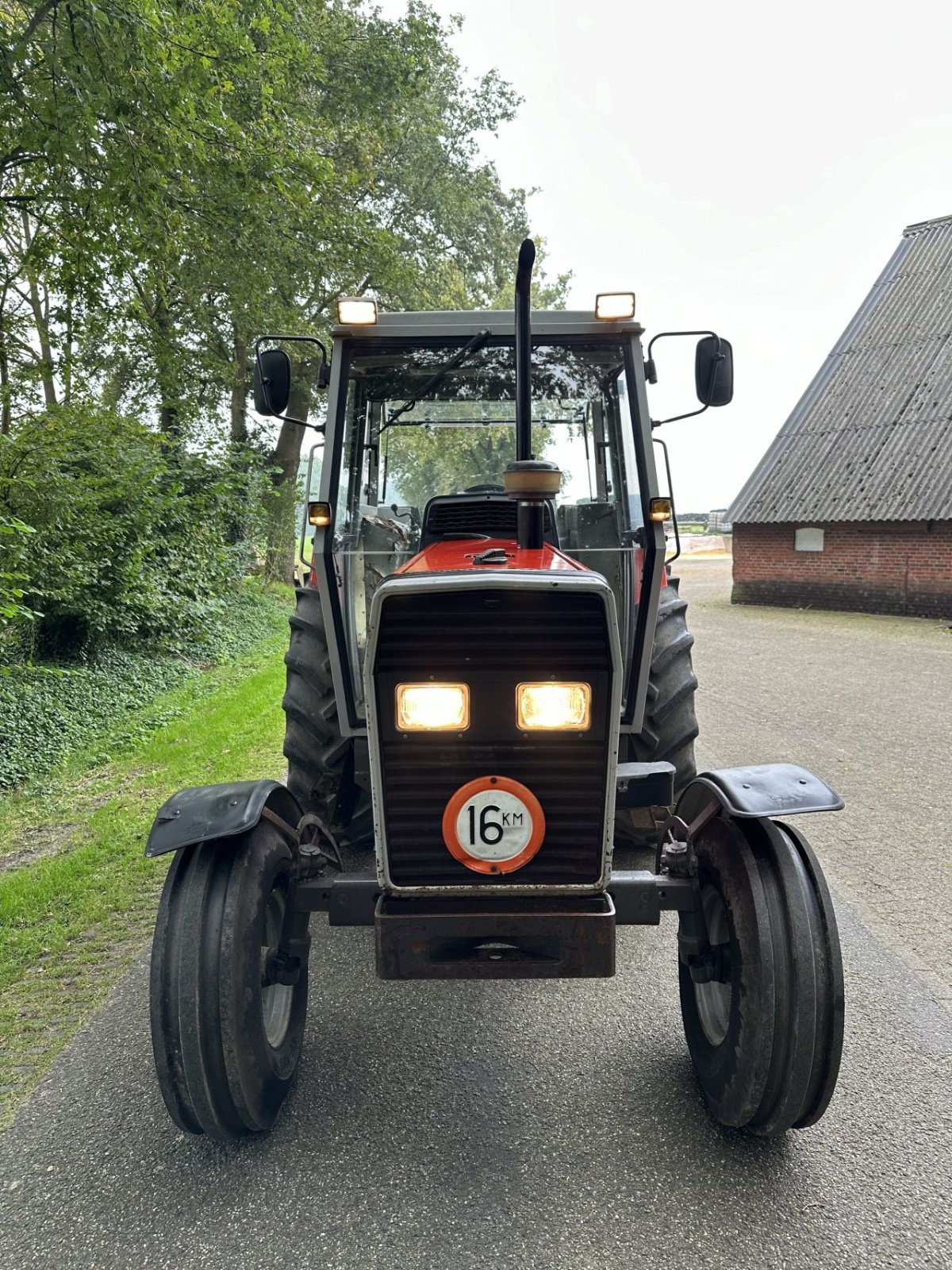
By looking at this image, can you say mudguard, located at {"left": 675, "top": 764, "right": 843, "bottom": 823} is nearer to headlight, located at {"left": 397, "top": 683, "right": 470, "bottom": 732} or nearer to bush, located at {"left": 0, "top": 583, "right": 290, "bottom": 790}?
headlight, located at {"left": 397, "top": 683, "right": 470, "bottom": 732}

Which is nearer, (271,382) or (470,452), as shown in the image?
(271,382)

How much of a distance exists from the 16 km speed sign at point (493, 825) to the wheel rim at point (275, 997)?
639 millimetres

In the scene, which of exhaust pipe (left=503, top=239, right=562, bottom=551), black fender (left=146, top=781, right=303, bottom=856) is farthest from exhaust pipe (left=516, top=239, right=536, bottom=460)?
black fender (left=146, top=781, right=303, bottom=856)

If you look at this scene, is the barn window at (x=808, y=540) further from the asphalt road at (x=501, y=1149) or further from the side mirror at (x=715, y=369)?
the side mirror at (x=715, y=369)

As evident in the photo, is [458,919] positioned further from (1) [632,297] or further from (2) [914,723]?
(2) [914,723]

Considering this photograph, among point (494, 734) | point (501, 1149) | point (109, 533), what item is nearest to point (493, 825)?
point (494, 734)

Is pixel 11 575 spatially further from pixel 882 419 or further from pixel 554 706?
pixel 882 419

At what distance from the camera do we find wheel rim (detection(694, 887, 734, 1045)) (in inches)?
97.5

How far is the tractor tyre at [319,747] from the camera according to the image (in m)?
3.52

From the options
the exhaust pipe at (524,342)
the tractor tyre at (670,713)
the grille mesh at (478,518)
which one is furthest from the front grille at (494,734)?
the grille mesh at (478,518)

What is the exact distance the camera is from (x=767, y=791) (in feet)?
7.68

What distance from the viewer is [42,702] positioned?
628 centimetres

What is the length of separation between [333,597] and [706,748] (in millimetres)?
3825

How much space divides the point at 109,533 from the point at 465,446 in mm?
5045
